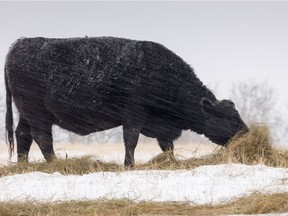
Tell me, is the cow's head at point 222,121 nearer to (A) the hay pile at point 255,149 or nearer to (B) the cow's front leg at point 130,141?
(A) the hay pile at point 255,149

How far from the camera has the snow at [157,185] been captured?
25.8 feet

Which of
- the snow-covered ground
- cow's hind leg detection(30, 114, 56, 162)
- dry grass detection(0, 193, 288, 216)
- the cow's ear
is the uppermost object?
the cow's ear

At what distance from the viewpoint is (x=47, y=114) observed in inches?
522

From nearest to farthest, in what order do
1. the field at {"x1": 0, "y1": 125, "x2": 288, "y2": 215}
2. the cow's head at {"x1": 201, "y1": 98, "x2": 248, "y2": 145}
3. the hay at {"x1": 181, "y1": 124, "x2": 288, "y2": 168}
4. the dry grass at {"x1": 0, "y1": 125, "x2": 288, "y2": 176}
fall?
the field at {"x1": 0, "y1": 125, "x2": 288, "y2": 215} < the dry grass at {"x1": 0, "y1": 125, "x2": 288, "y2": 176} < the hay at {"x1": 181, "y1": 124, "x2": 288, "y2": 168} < the cow's head at {"x1": 201, "y1": 98, "x2": 248, "y2": 145}

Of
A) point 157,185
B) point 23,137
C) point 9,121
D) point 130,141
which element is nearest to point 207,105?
point 130,141

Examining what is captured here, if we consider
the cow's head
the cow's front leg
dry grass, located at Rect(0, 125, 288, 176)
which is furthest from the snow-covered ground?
the cow's head

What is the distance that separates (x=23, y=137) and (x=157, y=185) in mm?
6024

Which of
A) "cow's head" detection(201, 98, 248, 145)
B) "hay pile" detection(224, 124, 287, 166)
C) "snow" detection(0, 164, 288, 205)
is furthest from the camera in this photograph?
"cow's head" detection(201, 98, 248, 145)

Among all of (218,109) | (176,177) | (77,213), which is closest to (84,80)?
(218,109)

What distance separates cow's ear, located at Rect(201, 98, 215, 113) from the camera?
12546 mm

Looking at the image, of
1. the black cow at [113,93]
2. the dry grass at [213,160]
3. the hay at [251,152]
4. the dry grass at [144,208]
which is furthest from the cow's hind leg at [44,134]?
the dry grass at [144,208]

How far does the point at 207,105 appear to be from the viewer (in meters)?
12.6

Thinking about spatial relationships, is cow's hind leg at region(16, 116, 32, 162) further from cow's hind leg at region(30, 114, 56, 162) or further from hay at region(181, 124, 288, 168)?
hay at region(181, 124, 288, 168)

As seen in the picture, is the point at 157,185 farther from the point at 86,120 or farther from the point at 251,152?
the point at 86,120
